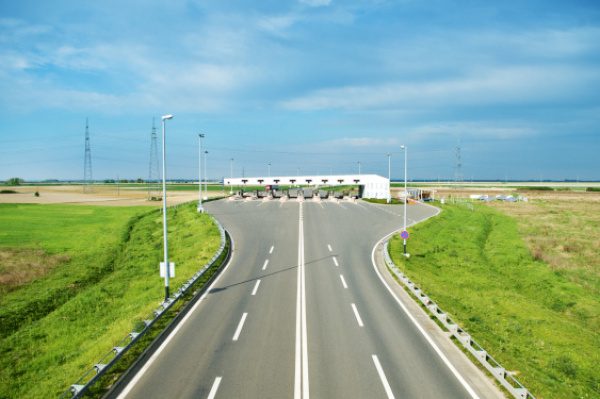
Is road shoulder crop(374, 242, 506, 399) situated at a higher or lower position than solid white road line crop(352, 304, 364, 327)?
lower

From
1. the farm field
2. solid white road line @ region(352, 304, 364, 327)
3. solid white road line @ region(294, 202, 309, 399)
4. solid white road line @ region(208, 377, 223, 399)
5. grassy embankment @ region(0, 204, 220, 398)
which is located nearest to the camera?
solid white road line @ region(208, 377, 223, 399)

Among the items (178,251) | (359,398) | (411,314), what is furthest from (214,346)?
(178,251)

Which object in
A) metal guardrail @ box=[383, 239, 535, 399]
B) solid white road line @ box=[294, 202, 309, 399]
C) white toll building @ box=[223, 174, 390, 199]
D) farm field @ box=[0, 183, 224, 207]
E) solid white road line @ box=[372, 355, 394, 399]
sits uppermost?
white toll building @ box=[223, 174, 390, 199]

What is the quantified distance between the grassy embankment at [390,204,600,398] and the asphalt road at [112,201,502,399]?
365cm

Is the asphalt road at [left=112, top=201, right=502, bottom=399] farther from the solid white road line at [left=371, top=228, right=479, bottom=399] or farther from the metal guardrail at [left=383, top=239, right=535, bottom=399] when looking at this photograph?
the metal guardrail at [left=383, top=239, right=535, bottom=399]

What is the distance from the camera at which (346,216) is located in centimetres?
5556

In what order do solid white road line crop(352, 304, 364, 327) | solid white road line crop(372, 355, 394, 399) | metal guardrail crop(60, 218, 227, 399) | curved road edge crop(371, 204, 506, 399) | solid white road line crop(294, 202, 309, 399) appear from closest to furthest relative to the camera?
metal guardrail crop(60, 218, 227, 399)
solid white road line crop(372, 355, 394, 399)
solid white road line crop(294, 202, 309, 399)
curved road edge crop(371, 204, 506, 399)
solid white road line crop(352, 304, 364, 327)

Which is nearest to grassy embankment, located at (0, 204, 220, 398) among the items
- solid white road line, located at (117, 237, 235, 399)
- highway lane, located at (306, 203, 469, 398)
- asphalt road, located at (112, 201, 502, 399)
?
solid white road line, located at (117, 237, 235, 399)

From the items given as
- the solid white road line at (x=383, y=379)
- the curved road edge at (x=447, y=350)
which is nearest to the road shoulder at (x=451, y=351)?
the curved road edge at (x=447, y=350)

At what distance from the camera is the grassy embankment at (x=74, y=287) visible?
16659 millimetres

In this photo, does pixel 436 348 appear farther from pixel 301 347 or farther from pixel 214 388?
pixel 214 388

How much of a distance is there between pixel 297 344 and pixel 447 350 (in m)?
5.91

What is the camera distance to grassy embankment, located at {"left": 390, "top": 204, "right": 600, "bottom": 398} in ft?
53.0

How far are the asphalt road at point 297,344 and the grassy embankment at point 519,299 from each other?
12.0ft
